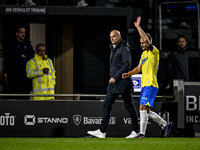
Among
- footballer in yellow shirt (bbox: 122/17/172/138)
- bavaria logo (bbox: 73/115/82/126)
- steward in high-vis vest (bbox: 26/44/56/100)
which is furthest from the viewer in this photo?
steward in high-vis vest (bbox: 26/44/56/100)

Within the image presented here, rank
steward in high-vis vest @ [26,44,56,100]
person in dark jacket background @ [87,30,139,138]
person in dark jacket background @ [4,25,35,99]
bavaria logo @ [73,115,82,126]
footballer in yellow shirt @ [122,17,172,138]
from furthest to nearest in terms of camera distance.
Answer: person in dark jacket background @ [4,25,35,99] < steward in high-vis vest @ [26,44,56,100] < bavaria logo @ [73,115,82,126] < person in dark jacket background @ [87,30,139,138] < footballer in yellow shirt @ [122,17,172,138]

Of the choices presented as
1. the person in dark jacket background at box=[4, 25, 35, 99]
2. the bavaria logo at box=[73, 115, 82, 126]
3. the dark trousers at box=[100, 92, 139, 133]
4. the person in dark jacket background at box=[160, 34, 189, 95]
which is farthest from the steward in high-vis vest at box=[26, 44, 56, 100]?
the person in dark jacket background at box=[160, 34, 189, 95]

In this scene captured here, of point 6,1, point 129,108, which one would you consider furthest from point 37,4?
point 129,108

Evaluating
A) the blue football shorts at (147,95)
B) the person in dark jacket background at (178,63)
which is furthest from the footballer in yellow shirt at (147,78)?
the person in dark jacket background at (178,63)

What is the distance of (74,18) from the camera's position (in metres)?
13.7

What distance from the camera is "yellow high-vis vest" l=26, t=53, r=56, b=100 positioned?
10969 millimetres

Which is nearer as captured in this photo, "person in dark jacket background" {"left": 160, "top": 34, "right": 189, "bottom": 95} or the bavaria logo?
the bavaria logo

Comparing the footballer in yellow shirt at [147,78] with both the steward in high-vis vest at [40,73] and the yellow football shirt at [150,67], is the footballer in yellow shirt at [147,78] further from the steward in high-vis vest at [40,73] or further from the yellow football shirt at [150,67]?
the steward in high-vis vest at [40,73]

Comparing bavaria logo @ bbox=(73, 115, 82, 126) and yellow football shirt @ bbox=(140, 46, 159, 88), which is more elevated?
yellow football shirt @ bbox=(140, 46, 159, 88)

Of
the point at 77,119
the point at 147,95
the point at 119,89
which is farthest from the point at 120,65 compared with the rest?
the point at 77,119

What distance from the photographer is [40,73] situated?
35.9 ft

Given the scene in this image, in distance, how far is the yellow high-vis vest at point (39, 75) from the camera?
432 inches

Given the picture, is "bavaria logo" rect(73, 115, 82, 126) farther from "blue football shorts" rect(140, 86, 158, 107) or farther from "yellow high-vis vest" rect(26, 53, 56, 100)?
"blue football shorts" rect(140, 86, 158, 107)

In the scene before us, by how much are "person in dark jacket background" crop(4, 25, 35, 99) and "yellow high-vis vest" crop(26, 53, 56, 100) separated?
27.9 inches
